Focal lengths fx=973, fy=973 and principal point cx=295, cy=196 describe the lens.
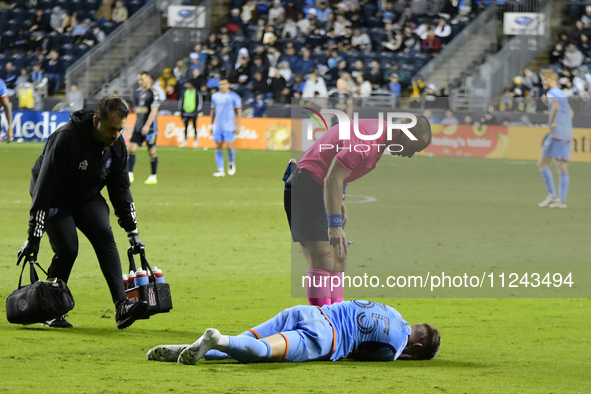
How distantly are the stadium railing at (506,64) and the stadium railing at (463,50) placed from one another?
0.71 m

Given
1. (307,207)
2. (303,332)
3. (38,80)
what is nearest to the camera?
(303,332)

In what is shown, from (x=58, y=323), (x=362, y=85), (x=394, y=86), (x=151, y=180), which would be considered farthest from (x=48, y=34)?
(x=58, y=323)

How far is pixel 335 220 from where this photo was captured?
7.06 m

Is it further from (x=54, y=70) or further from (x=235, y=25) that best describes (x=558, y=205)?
(x=54, y=70)

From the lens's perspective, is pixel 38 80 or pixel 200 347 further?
pixel 38 80

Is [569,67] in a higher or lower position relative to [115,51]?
lower

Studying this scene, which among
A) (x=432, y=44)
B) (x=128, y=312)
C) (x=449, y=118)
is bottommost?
(x=449, y=118)

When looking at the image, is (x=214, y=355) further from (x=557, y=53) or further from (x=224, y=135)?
(x=557, y=53)

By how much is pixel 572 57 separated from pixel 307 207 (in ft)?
86.9

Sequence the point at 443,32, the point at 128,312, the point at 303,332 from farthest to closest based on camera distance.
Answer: the point at 443,32, the point at 128,312, the point at 303,332

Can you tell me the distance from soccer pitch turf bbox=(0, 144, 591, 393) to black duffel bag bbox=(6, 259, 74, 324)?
0.18m

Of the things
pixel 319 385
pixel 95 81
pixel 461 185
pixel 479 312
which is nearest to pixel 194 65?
pixel 95 81

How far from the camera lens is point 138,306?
6730mm

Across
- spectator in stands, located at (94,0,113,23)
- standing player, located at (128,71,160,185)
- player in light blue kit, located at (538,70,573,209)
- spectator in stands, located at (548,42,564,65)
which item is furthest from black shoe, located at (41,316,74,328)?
spectator in stands, located at (94,0,113,23)
